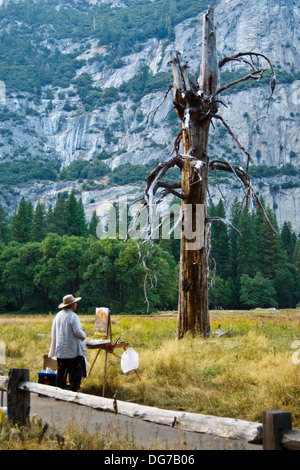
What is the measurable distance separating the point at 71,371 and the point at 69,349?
383mm

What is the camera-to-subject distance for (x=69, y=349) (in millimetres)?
8383

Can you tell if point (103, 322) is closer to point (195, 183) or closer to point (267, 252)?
point (195, 183)

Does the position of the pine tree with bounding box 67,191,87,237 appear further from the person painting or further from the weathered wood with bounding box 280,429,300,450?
the weathered wood with bounding box 280,429,300,450

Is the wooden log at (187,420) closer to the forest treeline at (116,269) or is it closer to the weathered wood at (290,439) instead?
the weathered wood at (290,439)

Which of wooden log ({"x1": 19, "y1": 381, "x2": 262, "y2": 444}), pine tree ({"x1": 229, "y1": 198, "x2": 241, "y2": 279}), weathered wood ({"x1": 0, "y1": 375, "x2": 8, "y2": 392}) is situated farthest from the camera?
pine tree ({"x1": 229, "y1": 198, "x2": 241, "y2": 279})

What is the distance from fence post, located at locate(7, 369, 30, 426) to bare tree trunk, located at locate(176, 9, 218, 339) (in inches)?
331

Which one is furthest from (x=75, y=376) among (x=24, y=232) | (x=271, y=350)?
(x=24, y=232)

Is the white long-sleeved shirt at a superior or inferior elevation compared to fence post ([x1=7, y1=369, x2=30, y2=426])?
superior

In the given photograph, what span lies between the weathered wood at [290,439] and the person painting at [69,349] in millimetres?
4641

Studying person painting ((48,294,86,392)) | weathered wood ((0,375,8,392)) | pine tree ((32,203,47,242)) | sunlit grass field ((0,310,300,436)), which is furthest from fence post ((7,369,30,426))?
pine tree ((32,203,47,242))

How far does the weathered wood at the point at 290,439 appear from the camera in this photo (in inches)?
158

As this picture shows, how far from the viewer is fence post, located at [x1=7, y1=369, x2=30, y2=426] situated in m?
6.42
